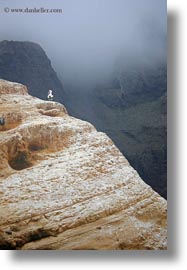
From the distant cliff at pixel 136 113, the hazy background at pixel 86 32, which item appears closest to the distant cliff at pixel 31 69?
the hazy background at pixel 86 32

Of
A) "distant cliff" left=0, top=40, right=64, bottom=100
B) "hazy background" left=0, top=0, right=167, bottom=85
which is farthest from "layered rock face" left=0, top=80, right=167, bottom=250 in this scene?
"hazy background" left=0, top=0, right=167, bottom=85

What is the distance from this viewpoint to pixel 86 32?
3.21 meters

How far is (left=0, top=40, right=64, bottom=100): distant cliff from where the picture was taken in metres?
3.19

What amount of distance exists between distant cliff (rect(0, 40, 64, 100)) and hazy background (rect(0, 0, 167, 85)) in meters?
0.05

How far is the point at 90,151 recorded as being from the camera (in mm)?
3131

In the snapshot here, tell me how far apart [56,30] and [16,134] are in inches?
31.5

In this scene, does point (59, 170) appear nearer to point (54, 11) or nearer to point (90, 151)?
point (90, 151)

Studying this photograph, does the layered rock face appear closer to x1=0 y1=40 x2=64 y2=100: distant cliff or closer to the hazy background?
x1=0 y1=40 x2=64 y2=100: distant cliff

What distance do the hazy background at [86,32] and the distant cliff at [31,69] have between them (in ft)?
0.16

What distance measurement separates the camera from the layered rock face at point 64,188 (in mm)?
2959

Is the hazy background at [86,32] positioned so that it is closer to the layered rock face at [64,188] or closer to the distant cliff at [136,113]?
the distant cliff at [136,113]

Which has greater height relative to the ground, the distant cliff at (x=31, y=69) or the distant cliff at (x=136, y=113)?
the distant cliff at (x=31, y=69)

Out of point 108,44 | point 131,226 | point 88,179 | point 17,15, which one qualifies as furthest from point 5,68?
point 131,226

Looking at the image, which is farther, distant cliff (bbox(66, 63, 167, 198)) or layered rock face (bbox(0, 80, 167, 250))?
distant cliff (bbox(66, 63, 167, 198))
